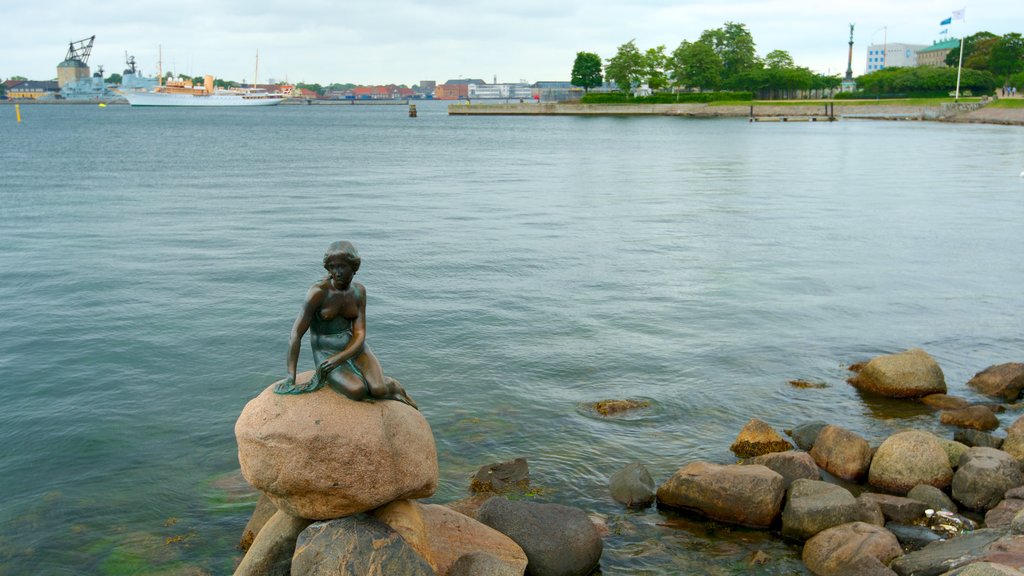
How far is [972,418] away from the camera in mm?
16234

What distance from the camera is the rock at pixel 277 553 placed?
33.8 feet

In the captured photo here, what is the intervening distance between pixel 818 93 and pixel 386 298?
18772 cm

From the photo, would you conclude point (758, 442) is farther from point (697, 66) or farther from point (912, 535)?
point (697, 66)

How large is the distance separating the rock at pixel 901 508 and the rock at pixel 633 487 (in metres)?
3.04

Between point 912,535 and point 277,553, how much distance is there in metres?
8.23

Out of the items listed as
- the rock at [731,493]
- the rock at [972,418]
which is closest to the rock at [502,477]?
the rock at [731,493]

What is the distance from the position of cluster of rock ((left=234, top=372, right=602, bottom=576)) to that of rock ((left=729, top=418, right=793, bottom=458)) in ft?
19.4

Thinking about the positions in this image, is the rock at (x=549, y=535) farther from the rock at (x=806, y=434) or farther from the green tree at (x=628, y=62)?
the green tree at (x=628, y=62)

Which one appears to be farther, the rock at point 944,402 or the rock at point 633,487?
the rock at point 944,402

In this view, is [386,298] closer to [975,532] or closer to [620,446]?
[620,446]

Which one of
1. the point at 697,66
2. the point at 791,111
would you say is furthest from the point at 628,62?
the point at 791,111

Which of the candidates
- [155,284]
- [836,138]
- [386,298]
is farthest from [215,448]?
[836,138]

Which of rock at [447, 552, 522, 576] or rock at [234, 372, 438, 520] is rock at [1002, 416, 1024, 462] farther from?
rock at [234, 372, 438, 520]

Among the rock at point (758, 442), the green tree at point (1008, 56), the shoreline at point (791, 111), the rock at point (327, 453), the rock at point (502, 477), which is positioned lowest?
the rock at point (502, 477)
